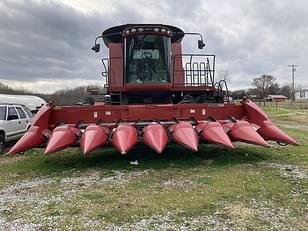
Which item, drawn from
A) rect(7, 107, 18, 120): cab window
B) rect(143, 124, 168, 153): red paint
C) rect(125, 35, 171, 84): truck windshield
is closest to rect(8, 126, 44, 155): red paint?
rect(143, 124, 168, 153): red paint

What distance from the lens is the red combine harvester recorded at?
7102 millimetres

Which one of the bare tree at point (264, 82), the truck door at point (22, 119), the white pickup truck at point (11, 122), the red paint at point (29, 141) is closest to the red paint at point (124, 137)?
the red paint at point (29, 141)

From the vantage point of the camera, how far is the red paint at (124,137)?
265 inches

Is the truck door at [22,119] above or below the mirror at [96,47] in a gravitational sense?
below

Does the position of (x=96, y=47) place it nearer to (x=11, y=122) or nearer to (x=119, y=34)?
(x=119, y=34)

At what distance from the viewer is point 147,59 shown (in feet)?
32.9

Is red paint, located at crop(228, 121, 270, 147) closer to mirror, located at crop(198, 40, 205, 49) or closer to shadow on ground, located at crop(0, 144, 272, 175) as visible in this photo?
shadow on ground, located at crop(0, 144, 272, 175)

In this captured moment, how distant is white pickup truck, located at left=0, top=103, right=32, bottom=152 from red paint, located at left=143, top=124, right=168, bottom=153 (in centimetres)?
552

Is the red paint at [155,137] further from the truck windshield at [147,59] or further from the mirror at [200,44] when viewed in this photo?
the mirror at [200,44]

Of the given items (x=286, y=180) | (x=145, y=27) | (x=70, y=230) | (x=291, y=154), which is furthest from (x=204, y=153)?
(x=70, y=230)

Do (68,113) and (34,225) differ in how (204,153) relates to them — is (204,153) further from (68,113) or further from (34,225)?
(34,225)

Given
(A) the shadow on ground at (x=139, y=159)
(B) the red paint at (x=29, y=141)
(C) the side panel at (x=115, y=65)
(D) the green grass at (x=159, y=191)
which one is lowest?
(D) the green grass at (x=159, y=191)

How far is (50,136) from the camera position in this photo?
24.6ft

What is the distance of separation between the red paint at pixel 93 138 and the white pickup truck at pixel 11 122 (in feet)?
15.3
